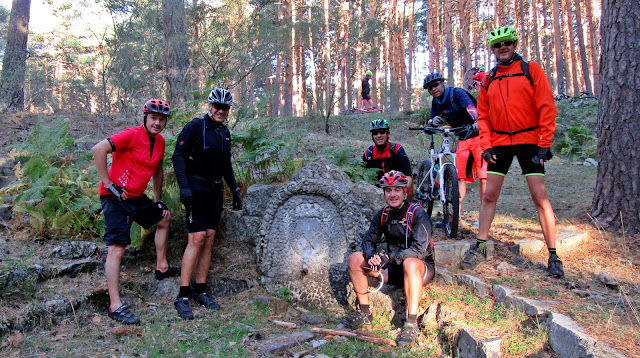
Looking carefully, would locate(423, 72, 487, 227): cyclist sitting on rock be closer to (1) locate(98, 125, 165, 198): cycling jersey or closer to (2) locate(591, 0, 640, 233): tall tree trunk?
(2) locate(591, 0, 640, 233): tall tree trunk

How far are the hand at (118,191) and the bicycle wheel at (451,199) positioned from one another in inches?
146

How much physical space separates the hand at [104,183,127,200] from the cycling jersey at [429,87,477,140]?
4.03 m

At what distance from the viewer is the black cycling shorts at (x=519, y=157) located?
3939mm

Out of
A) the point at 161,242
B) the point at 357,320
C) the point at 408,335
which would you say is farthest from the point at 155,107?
the point at 408,335

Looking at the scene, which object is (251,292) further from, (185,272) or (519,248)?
(519,248)

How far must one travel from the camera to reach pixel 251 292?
4719 millimetres

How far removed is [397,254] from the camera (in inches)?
150

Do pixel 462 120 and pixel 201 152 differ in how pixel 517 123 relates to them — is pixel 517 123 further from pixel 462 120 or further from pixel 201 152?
pixel 201 152

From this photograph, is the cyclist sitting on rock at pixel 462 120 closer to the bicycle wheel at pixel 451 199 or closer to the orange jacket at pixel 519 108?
the bicycle wheel at pixel 451 199

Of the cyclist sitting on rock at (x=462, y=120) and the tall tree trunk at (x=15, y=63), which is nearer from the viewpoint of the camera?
the cyclist sitting on rock at (x=462, y=120)

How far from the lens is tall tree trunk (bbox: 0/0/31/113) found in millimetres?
11727

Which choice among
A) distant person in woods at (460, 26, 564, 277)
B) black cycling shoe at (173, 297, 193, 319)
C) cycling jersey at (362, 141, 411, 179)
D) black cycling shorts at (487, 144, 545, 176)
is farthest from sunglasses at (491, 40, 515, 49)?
black cycling shoe at (173, 297, 193, 319)

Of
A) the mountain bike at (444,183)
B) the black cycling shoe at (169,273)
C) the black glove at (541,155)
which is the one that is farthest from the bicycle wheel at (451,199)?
the black cycling shoe at (169,273)

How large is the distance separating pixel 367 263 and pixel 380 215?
19.6 inches
